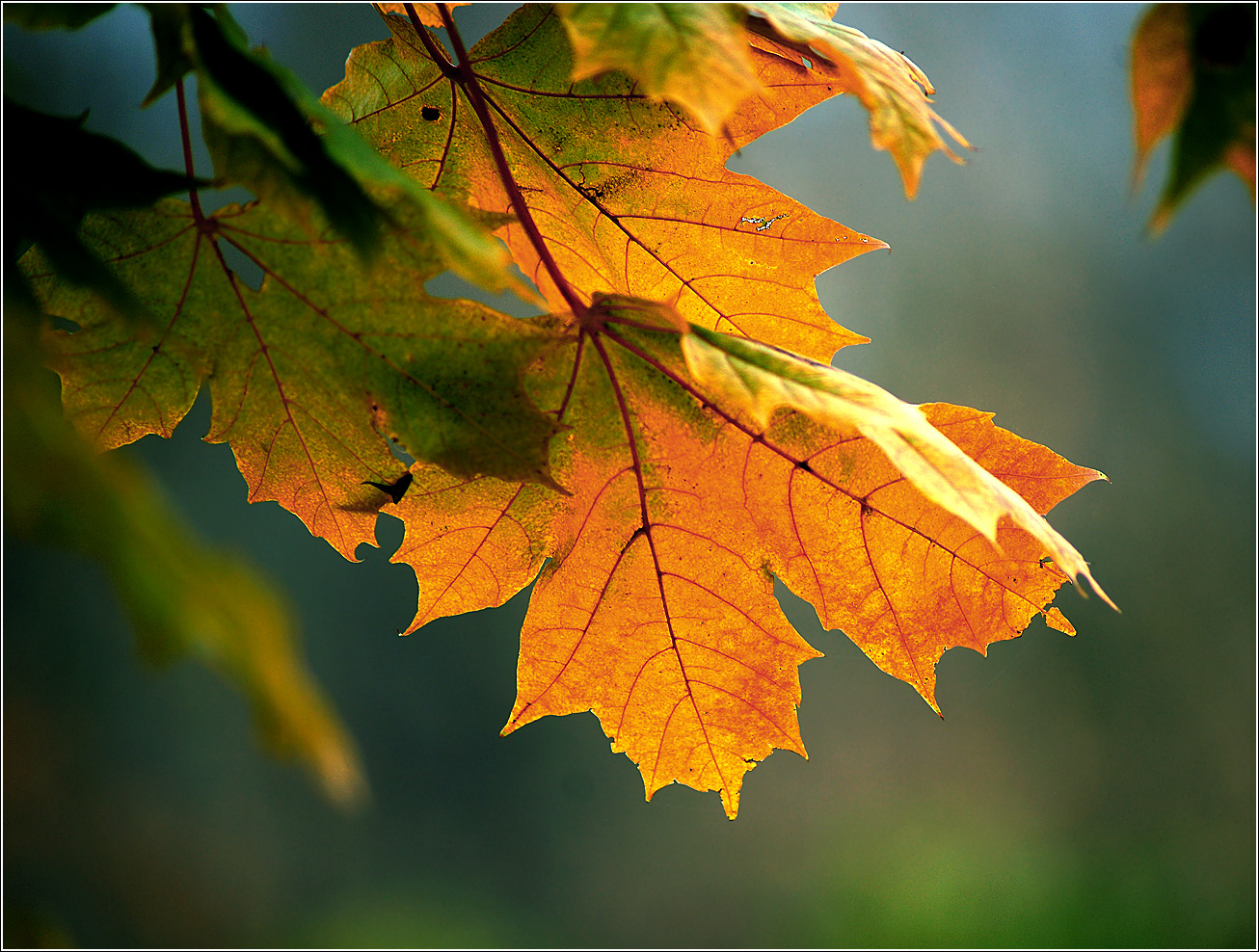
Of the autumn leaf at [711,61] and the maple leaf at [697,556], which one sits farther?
the maple leaf at [697,556]

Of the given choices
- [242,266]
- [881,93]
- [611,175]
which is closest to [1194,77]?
[881,93]

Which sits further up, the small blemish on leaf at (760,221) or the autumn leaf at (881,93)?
the autumn leaf at (881,93)

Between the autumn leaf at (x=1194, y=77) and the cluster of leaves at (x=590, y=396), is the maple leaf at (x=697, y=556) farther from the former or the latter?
the autumn leaf at (x=1194, y=77)

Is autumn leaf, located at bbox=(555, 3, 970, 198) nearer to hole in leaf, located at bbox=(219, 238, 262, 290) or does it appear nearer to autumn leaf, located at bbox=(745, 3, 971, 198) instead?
autumn leaf, located at bbox=(745, 3, 971, 198)

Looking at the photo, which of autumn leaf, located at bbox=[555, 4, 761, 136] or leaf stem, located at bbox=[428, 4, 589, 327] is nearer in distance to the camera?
autumn leaf, located at bbox=[555, 4, 761, 136]

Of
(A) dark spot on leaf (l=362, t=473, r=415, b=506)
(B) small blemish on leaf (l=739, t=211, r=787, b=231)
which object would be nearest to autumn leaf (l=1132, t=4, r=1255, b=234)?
(B) small blemish on leaf (l=739, t=211, r=787, b=231)

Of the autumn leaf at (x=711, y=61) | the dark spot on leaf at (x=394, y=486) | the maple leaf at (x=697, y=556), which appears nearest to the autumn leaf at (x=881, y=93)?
the autumn leaf at (x=711, y=61)

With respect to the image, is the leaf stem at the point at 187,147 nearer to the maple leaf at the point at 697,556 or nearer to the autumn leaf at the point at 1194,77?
the maple leaf at the point at 697,556

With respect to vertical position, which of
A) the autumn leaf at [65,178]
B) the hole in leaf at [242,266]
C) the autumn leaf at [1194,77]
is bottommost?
the hole in leaf at [242,266]

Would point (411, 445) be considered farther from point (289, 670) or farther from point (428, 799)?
Result: point (428, 799)
